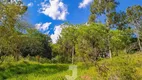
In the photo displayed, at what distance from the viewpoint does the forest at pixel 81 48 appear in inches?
257

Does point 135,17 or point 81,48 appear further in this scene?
point 135,17

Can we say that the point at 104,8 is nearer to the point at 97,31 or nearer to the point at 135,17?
the point at 97,31

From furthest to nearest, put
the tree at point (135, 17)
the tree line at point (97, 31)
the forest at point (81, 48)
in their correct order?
the tree at point (135, 17), the tree line at point (97, 31), the forest at point (81, 48)

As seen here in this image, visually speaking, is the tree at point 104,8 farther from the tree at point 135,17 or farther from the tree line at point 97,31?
the tree at point 135,17

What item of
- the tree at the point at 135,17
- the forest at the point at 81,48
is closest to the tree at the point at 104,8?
the forest at the point at 81,48

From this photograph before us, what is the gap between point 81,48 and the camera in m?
5.85

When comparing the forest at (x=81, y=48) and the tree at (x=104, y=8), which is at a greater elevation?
the tree at (x=104, y=8)

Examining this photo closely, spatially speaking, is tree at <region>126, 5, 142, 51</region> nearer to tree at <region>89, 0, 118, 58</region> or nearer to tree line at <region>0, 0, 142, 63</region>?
tree line at <region>0, 0, 142, 63</region>

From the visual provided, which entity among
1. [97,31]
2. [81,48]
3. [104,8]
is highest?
[104,8]

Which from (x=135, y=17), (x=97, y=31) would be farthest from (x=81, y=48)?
(x=135, y=17)

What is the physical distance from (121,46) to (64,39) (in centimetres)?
804

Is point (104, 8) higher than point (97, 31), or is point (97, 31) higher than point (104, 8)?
point (104, 8)

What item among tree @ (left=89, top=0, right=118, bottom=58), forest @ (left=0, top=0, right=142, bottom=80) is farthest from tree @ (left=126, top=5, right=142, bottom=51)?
tree @ (left=89, top=0, right=118, bottom=58)

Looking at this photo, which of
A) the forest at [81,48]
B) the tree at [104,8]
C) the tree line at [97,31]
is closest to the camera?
the forest at [81,48]
